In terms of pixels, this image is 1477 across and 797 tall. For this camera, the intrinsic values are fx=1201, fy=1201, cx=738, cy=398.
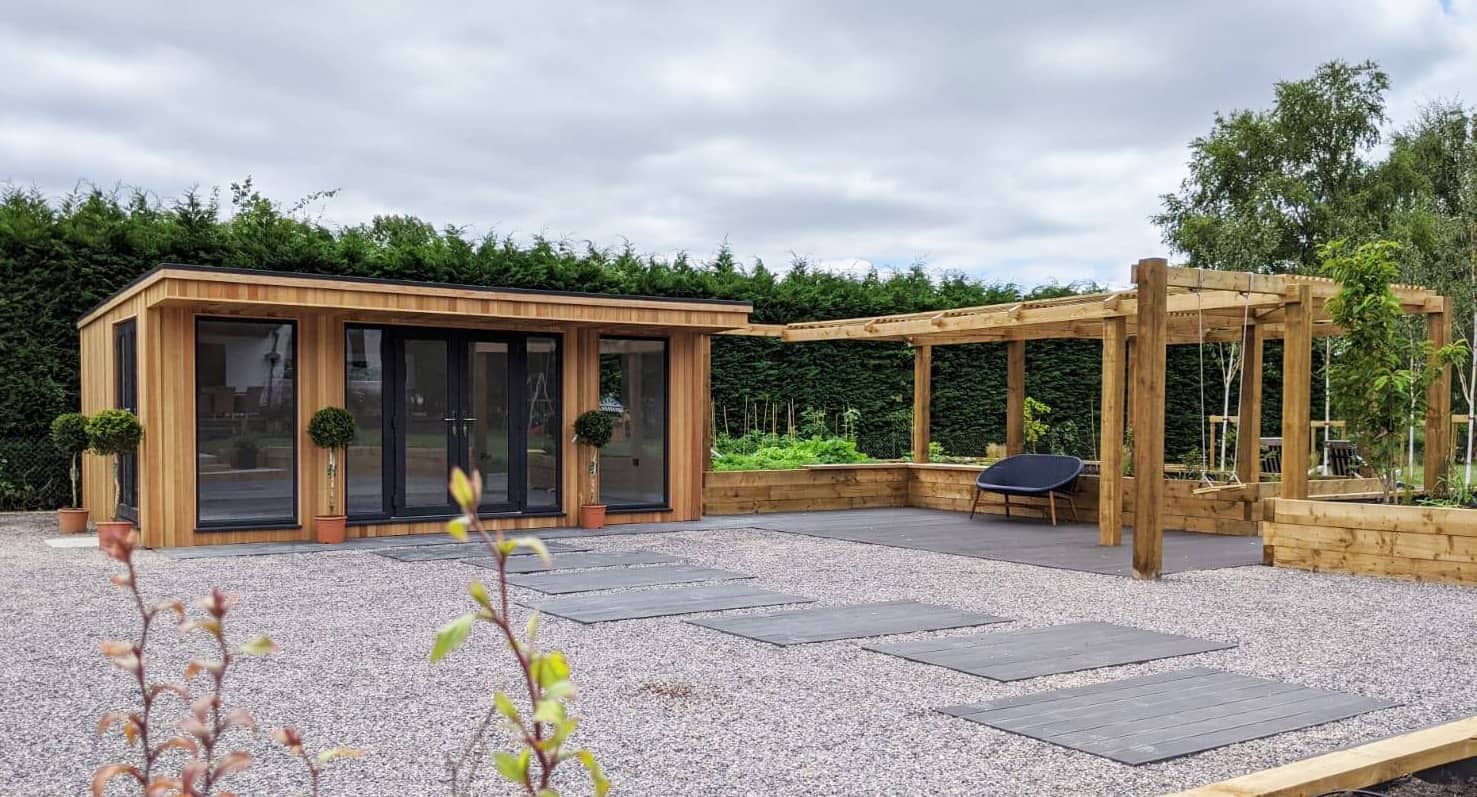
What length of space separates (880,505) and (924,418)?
1.16m

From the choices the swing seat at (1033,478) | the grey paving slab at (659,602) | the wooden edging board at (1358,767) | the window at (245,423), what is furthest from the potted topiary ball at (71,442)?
the wooden edging board at (1358,767)

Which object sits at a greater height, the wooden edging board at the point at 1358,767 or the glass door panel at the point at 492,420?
the glass door panel at the point at 492,420

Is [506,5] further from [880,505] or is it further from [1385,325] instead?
[1385,325]

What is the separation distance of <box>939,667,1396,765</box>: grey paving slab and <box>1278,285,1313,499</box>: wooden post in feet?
14.2

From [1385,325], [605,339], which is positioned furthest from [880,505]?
[1385,325]

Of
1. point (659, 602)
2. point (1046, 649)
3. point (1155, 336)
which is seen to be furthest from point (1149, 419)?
point (659, 602)

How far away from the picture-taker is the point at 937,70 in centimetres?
1339

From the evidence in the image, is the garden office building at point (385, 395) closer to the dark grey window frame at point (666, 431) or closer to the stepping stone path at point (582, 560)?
the dark grey window frame at point (666, 431)

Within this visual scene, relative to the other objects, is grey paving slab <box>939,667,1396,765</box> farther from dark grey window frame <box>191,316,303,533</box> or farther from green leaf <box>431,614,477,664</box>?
dark grey window frame <box>191,316,303,533</box>

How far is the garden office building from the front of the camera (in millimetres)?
9398

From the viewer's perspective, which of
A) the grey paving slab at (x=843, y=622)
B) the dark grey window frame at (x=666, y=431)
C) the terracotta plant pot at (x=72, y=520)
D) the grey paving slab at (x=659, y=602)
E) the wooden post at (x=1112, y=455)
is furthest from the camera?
the dark grey window frame at (x=666, y=431)

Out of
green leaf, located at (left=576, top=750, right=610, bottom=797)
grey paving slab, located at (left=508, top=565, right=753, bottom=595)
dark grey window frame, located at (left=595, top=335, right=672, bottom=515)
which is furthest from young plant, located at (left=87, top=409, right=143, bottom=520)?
green leaf, located at (left=576, top=750, right=610, bottom=797)

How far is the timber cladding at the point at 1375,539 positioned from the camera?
795cm

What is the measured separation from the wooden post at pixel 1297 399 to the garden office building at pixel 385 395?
4.99 metres
